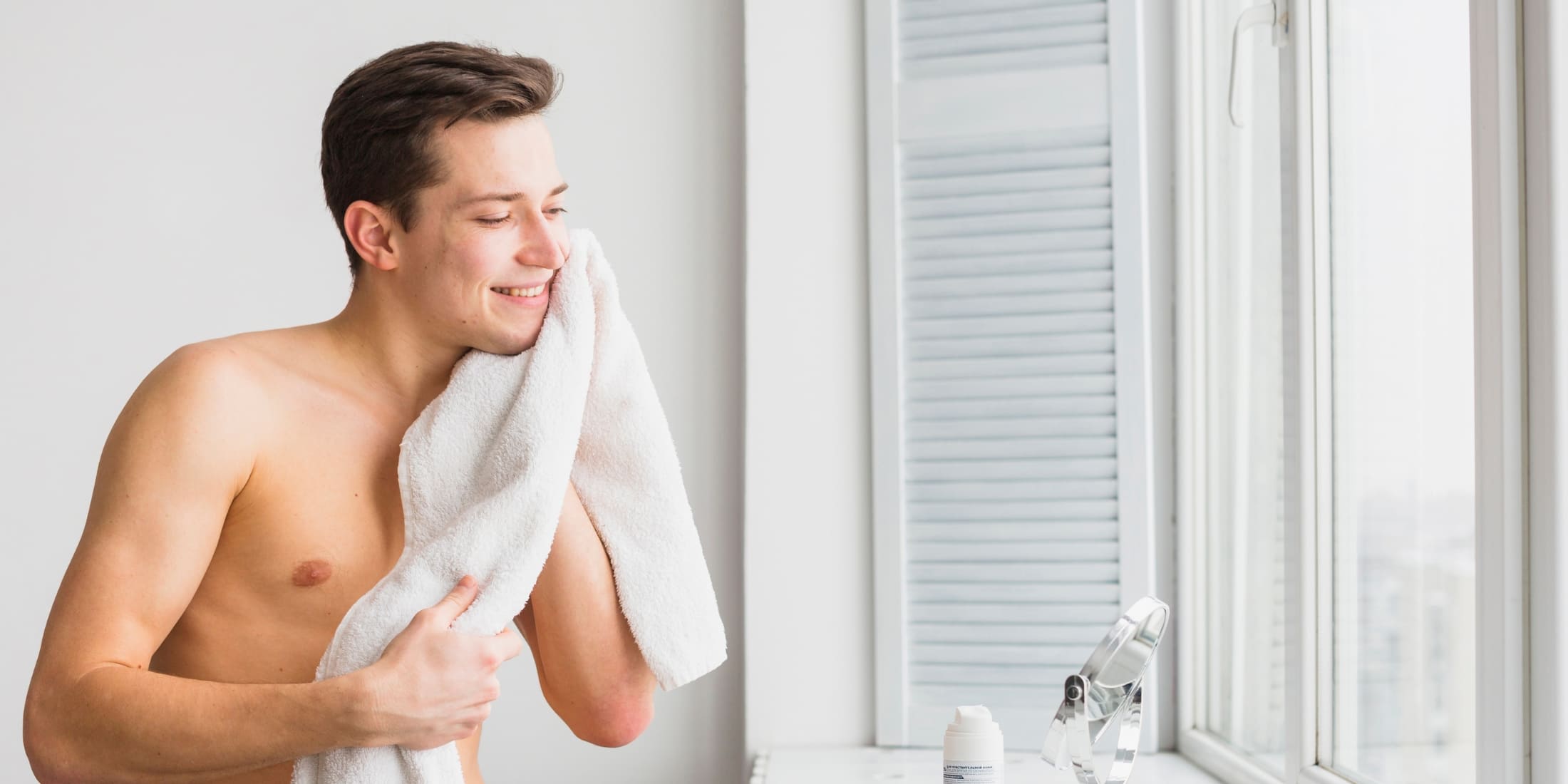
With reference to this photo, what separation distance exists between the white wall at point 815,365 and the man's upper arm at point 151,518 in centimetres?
85

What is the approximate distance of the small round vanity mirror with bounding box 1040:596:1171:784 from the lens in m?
0.85

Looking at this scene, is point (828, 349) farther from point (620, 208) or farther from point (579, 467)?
point (579, 467)

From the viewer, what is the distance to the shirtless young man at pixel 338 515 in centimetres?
81

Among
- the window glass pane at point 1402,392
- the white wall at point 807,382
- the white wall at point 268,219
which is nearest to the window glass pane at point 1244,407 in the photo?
the window glass pane at point 1402,392

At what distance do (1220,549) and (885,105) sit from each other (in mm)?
785

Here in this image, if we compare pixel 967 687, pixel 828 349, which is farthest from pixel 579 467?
pixel 967 687

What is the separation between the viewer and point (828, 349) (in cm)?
163

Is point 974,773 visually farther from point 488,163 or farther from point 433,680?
point 488,163

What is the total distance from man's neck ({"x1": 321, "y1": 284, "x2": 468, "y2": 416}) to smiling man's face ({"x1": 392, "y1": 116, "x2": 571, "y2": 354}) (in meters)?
0.03

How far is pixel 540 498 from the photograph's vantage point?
0.88 metres

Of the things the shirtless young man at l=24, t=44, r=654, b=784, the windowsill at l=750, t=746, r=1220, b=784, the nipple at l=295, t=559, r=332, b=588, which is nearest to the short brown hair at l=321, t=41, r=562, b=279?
the shirtless young man at l=24, t=44, r=654, b=784

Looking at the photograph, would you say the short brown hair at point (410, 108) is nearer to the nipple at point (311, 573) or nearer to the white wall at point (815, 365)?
the nipple at point (311, 573)

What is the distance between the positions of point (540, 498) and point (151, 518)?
0.95 ft

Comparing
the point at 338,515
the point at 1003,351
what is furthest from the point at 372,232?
the point at 1003,351
